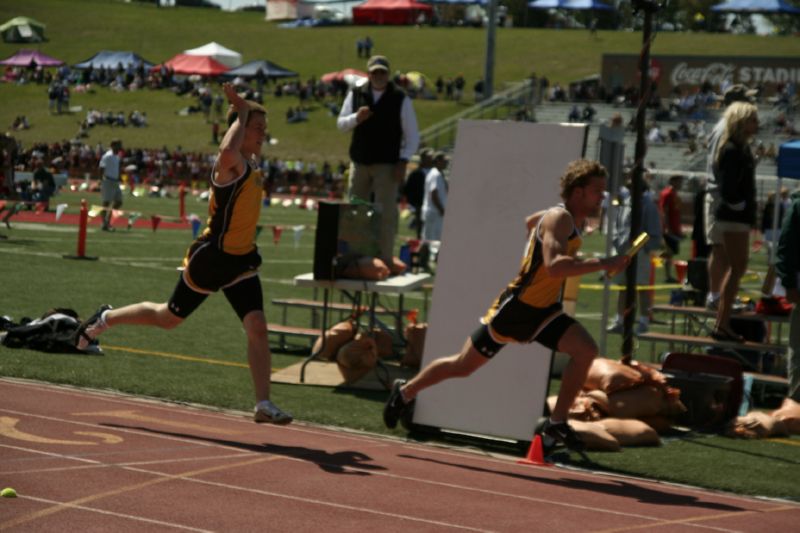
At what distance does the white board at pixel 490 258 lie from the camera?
10.1 m

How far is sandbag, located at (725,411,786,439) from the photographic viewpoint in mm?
10953

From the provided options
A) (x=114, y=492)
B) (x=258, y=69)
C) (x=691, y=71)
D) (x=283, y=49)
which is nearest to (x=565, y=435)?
(x=114, y=492)

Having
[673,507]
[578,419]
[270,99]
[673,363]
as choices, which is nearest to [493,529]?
[673,507]

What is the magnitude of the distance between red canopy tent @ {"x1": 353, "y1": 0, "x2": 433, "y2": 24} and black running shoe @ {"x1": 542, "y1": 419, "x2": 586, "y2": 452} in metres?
92.5

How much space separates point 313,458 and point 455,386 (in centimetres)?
191

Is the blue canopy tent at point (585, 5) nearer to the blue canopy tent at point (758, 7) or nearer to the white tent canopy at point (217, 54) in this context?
the blue canopy tent at point (758, 7)

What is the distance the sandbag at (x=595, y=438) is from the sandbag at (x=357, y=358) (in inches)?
94.6

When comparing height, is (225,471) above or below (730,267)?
below

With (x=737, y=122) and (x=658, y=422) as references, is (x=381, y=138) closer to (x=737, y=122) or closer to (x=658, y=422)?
(x=737, y=122)

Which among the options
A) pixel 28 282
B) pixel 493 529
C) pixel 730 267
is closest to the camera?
pixel 493 529

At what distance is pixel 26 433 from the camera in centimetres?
841

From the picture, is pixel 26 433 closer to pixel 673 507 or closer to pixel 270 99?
pixel 673 507

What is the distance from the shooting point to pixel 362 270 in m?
12.0

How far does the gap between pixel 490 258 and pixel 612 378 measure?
4.24ft
